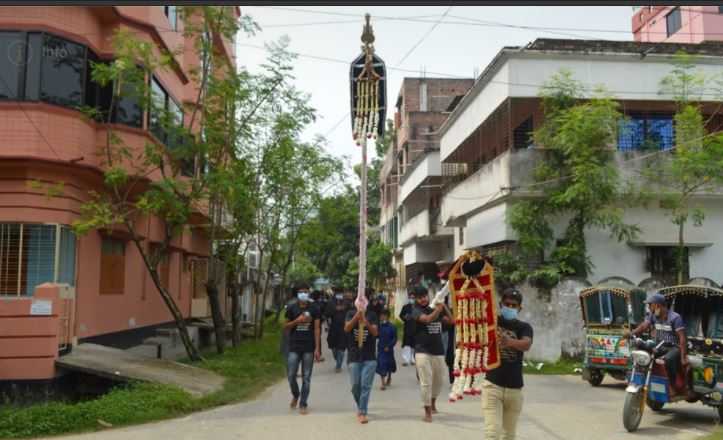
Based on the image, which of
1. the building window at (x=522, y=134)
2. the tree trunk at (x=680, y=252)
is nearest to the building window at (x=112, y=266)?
the building window at (x=522, y=134)

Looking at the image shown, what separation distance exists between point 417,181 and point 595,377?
64.4 ft

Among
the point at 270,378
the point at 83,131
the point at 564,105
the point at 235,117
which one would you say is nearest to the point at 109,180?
the point at 83,131

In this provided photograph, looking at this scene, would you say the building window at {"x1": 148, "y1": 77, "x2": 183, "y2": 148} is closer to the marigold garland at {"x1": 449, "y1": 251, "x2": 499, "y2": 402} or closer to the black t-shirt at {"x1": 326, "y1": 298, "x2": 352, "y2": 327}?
the black t-shirt at {"x1": 326, "y1": 298, "x2": 352, "y2": 327}

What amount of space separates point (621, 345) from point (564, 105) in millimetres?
7541

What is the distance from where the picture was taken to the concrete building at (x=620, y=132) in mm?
17922

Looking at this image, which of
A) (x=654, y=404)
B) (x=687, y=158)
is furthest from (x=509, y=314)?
(x=687, y=158)

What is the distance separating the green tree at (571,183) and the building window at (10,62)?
12007 mm

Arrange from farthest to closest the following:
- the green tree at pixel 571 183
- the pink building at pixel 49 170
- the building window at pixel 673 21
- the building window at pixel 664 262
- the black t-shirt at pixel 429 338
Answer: the building window at pixel 673 21, the building window at pixel 664 262, the green tree at pixel 571 183, the pink building at pixel 49 170, the black t-shirt at pixel 429 338

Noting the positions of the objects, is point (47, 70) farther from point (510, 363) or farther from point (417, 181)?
point (417, 181)

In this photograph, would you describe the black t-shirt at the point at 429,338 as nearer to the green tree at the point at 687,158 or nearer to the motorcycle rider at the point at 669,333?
the motorcycle rider at the point at 669,333

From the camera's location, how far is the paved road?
860 cm

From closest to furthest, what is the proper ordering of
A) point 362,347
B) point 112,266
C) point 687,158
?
point 362,347, point 112,266, point 687,158

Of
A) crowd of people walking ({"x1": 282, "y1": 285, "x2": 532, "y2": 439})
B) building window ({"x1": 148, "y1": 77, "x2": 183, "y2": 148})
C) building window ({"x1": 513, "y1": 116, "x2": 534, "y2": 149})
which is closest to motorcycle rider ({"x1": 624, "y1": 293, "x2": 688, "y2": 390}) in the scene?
crowd of people walking ({"x1": 282, "y1": 285, "x2": 532, "y2": 439})

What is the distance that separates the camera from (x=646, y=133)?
18.9 m
